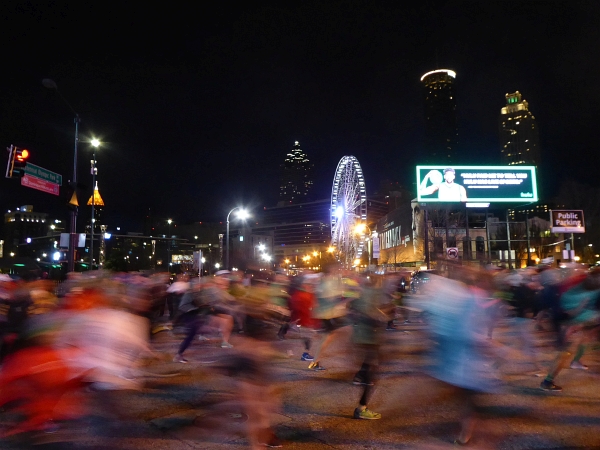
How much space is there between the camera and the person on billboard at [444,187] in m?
35.2

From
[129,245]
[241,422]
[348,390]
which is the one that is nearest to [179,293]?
[348,390]

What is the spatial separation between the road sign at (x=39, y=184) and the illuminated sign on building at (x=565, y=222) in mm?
27375

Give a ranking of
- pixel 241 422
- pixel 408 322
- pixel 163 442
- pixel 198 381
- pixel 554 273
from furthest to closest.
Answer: pixel 408 322 → pixel 554 273 → pixel 198 381 → pixel 241 422 → pixel 163 442

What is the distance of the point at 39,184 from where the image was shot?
54.7ft

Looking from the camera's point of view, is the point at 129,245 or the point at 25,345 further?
the point at 129,245

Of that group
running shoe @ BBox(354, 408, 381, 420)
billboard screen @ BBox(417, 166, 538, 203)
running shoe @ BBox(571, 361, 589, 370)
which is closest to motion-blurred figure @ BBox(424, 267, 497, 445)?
running shoe @ BBox(354, 408, 381, 420)

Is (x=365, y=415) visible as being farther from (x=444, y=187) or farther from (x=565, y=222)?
(x=444, y=187)

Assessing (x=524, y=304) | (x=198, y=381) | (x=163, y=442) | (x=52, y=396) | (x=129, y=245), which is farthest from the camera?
(x=129, y=245)

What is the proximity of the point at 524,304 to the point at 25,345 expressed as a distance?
491 inches

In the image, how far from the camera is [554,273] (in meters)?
11.0

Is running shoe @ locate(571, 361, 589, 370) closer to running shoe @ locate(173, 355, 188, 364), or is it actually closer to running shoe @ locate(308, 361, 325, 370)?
running shoe @ locate(308, 361, 325, 370)

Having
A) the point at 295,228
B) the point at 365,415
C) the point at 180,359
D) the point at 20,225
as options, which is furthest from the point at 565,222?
the point at 295,228

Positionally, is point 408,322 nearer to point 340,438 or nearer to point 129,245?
point 340,438

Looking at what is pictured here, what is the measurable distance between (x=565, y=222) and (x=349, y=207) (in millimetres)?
20916
